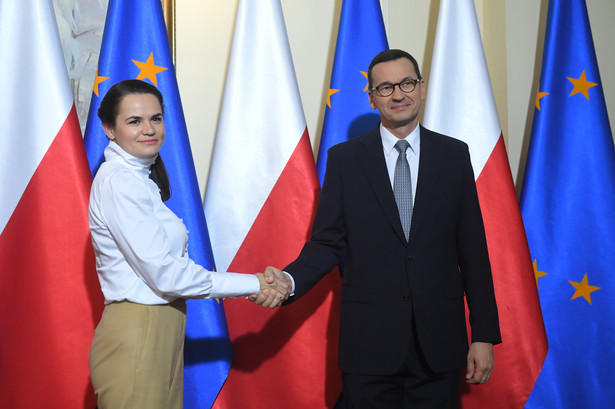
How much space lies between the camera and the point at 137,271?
4.85 feet

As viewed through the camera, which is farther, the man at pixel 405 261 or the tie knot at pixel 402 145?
the tie knot at pixel 402 145

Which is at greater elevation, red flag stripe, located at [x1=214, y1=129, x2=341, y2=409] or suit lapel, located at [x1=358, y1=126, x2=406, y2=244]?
suit lapel, located at [x1=358, y1=126, x2=406, y2=244]

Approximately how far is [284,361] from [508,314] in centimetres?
87

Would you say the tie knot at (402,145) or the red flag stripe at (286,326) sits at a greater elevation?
the tie knot at (402,145)

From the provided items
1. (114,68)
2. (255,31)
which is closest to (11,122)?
(114,68)

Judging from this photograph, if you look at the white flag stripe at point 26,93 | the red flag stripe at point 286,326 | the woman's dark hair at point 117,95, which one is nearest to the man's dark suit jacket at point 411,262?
the red flag stripe at point 286,326

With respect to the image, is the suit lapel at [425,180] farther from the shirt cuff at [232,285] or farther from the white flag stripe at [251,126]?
the white flag stripe at [251,126]

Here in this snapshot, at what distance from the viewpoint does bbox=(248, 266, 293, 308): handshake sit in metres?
1.80

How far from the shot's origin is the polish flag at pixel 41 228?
1918 millimetres

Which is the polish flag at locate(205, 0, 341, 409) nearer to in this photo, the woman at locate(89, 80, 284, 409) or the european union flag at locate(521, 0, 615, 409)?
the woman at locate(89, 80, 284, 409)

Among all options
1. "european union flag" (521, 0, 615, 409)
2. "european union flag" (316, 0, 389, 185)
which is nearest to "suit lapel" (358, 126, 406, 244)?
"european union flag" (316, 0, 389, 185)

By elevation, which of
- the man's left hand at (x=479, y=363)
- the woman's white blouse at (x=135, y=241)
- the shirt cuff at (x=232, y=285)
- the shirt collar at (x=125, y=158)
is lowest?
the man's left hand at (x=479, y=363)

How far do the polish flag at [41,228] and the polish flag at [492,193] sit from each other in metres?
1.37

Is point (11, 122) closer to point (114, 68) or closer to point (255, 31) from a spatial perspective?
point (114, 68)
